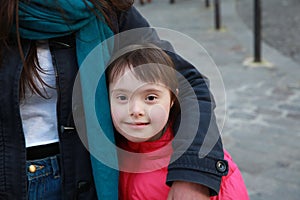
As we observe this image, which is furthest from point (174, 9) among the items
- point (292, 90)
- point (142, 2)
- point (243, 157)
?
point (243, 157)

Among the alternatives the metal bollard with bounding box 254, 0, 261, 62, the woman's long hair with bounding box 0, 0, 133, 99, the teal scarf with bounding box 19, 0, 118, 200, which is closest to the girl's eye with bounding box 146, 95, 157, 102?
the teal scarf with bounding box 19, 0, 118, 200

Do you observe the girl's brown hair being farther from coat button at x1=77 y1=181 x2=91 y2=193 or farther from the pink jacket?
coat button at x1=77 y1=181 x2=91 y2=193

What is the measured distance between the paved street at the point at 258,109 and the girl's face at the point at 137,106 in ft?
1.18

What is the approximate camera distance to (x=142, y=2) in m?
11.6

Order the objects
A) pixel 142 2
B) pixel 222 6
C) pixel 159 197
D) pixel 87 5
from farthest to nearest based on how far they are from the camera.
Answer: pixel 142 2
pixel 222 6
pixel 159 197
pixel 87 5

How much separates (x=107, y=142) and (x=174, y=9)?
9712 millimetres

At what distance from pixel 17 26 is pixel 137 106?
0.35 metres


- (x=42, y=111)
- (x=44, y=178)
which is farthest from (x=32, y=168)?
(x=42, y=111)

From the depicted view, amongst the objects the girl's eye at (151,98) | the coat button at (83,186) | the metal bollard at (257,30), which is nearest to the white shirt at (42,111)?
the coat button at (83,186)

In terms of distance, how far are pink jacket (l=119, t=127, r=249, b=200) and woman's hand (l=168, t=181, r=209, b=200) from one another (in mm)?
95

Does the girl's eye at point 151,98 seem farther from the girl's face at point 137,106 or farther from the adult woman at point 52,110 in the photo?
the adult woman at point 52,110

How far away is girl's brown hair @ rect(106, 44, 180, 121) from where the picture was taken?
1.40 meters

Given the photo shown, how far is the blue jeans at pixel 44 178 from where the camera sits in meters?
1.38

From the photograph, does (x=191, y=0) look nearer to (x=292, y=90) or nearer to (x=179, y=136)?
(x=292, y=90)
